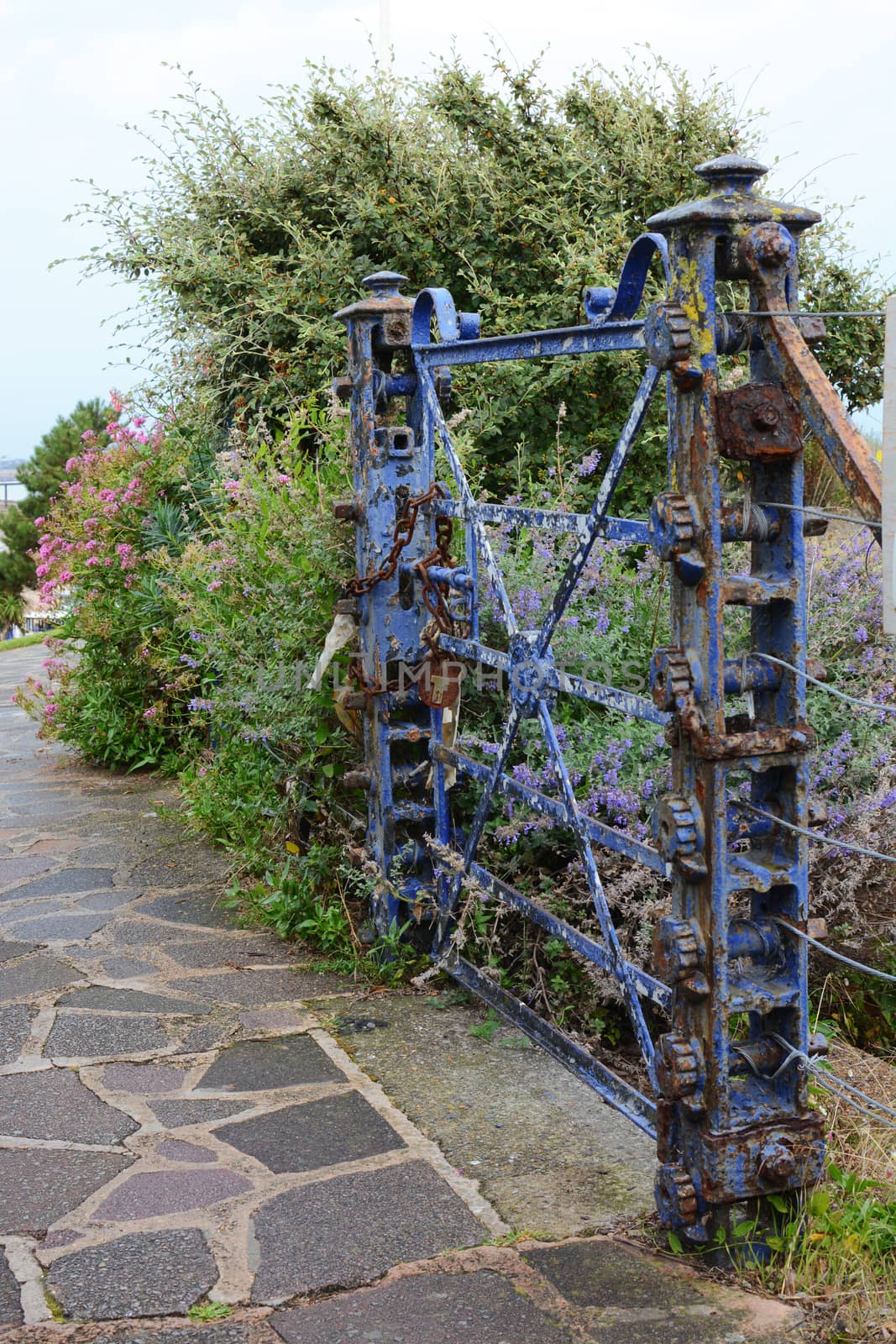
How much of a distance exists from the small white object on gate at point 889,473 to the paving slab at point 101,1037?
2389 millimetres

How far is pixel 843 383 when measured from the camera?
30.6 feet

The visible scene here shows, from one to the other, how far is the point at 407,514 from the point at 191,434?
14.9 ft

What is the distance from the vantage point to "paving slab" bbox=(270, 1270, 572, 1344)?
214cm

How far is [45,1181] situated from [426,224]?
21.0ft

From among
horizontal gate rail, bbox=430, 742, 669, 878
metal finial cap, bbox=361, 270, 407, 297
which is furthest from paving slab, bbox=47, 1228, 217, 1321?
metal finial cap, bbox=361, 270, 407, 297

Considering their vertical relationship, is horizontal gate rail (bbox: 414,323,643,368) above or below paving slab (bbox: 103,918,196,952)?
above

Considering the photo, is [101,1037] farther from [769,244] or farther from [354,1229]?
[769,244]

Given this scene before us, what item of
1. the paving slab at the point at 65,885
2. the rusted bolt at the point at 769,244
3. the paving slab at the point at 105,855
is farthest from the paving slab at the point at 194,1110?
the paving slab at the point at 105,855

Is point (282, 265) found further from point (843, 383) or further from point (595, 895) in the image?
point (595, 895)

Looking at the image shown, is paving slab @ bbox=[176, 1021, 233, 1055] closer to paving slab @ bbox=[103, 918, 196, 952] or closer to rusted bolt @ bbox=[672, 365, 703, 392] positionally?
paving slab @ bbox=[103, 918, 196, 952]

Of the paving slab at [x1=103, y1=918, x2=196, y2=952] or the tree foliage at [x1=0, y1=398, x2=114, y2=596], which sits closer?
the paving slab at [x1=103, y1=918, x2=196, y2=952]

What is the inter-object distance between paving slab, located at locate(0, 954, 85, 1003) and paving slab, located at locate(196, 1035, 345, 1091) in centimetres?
79

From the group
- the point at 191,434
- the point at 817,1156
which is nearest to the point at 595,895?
the point at 817,1156

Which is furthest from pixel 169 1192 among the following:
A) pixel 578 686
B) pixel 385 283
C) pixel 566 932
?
pixel 385 283
